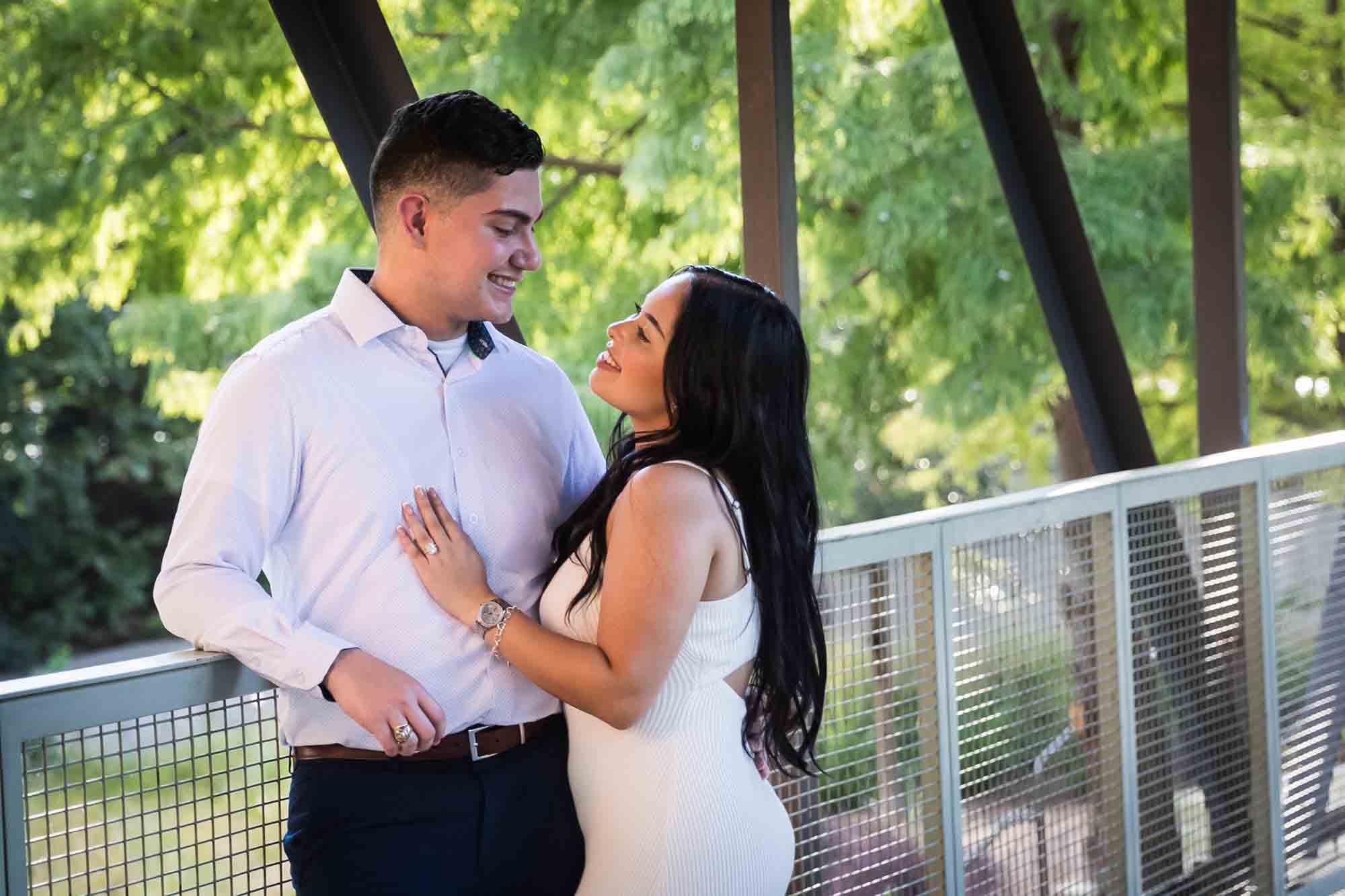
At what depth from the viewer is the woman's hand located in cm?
189

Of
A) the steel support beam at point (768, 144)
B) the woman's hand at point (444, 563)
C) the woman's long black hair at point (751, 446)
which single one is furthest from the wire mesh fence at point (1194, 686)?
the woman's hand at point (444, 563)

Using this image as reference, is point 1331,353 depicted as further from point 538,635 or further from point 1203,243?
point 538,635

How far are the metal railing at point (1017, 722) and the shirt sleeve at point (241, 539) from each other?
0.07m

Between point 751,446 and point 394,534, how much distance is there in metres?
0.48

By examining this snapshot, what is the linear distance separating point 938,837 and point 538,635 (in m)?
1.14

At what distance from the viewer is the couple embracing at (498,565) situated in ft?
6.05

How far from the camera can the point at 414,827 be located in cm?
188

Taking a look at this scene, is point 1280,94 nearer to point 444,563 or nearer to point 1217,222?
point 1217,222

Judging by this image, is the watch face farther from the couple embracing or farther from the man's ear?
the man's ear

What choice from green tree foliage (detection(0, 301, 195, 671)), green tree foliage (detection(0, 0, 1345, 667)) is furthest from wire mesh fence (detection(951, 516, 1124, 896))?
green tree foliage (detection(0, 301, 195, 671))

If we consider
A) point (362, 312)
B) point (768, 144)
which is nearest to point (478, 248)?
point (362, 312)

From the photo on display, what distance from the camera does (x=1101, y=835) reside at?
313cm

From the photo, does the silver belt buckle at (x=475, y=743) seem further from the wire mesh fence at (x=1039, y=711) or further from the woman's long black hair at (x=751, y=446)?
the wire mesh fence at (x=1039, y=711)

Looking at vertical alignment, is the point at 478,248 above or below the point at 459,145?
below
